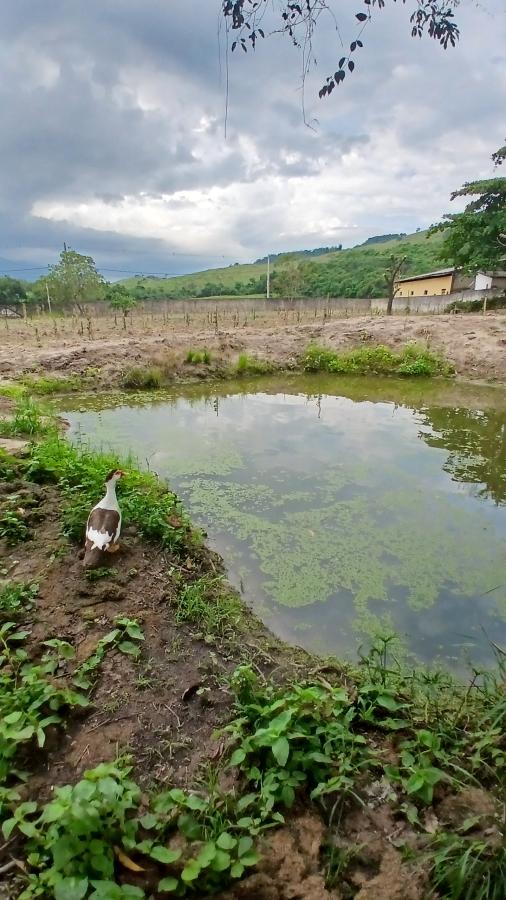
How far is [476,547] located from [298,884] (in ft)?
9.88

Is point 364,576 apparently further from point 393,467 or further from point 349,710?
point 393,467

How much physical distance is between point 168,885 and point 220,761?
500mm

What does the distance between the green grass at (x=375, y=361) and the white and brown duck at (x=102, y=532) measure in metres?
9.30

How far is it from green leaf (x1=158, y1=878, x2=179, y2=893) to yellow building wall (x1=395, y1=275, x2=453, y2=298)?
28494mm

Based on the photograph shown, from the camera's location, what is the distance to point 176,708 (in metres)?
2.08

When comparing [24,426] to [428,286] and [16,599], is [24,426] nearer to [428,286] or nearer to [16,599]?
[16,599]

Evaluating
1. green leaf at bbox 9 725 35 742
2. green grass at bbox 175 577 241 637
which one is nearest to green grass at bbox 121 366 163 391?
green grass at bbox 175 577 241 637

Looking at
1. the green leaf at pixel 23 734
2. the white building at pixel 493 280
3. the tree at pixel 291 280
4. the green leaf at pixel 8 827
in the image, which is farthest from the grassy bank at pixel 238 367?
the tree at pixel 291 280

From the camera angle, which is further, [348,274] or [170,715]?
[348,274]

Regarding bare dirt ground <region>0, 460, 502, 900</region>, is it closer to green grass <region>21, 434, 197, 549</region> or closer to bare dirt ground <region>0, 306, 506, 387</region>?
green grass <region>21, 434, 197, 549</region>

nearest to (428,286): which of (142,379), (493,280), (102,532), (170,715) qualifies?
(493,280)

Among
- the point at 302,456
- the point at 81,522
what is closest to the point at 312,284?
A: the point at 302,456

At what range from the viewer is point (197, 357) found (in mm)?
10789

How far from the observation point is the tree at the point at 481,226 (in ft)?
62.1
